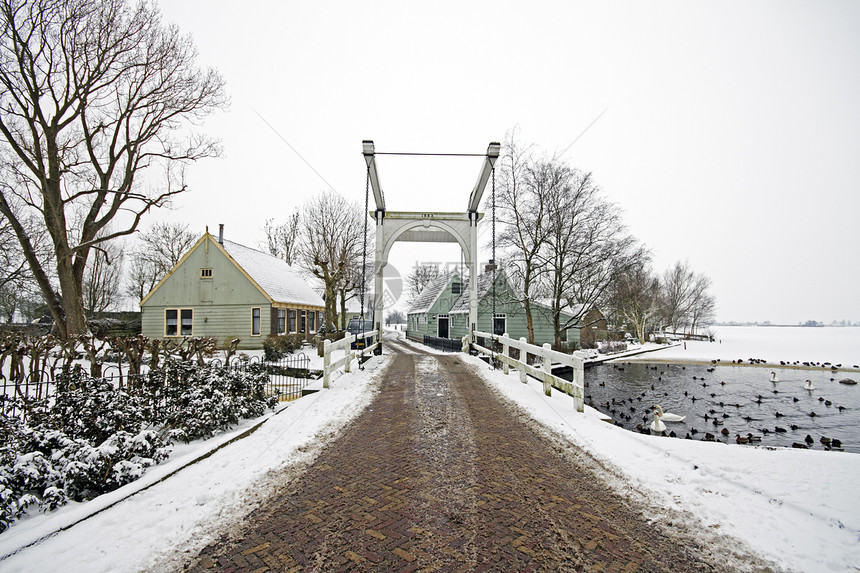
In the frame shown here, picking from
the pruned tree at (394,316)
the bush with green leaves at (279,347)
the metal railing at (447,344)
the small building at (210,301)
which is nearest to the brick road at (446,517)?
the bush with green leaves at (279,347)

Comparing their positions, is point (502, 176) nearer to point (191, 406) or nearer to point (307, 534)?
point (191, 406)

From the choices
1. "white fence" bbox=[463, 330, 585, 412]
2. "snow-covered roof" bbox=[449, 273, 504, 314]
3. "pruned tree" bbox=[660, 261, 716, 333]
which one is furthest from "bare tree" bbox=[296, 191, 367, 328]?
"pruned tree" bbox=[660, 261, 716, 333]

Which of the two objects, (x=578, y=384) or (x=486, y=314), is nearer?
(x=578, y=384)

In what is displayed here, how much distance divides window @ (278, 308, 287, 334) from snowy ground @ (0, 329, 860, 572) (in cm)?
1789

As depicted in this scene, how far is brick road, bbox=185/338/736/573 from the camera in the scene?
283 cm

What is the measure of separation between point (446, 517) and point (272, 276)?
24.1m

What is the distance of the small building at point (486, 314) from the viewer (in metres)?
25.2

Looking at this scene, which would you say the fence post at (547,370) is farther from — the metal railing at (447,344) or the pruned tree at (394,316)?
the pruned tree at (394,316)

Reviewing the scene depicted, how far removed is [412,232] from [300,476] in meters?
13.0

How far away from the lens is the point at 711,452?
516 cm

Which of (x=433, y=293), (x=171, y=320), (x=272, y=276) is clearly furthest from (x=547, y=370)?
(x=433, y=293)

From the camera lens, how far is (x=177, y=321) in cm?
2203

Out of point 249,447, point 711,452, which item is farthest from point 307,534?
point 711,452

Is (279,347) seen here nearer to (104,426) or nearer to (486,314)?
(104,426)
